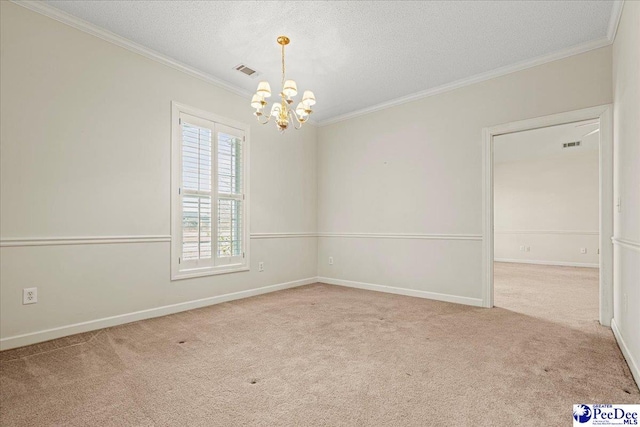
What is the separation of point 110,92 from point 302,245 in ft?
11.0

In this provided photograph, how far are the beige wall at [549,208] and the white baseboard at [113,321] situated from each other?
21.4ft

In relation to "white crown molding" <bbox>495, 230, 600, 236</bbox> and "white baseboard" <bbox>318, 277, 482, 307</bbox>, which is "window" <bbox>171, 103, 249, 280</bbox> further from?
"white crown molding" <bbox>495, 230, 600, 236</bbox>

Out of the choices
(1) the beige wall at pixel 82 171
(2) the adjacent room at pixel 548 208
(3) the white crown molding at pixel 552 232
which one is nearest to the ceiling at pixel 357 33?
(1) the beige wall at pixel 82 171

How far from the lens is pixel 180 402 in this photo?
182cm

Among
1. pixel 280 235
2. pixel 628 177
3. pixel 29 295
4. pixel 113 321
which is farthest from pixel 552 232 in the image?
pixel 29 295

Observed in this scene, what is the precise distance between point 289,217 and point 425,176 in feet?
7.10

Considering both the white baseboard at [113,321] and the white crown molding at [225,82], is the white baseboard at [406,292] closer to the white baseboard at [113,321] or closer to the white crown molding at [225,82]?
the white baseboard at [113,321]

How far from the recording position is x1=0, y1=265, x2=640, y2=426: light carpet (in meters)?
1.71

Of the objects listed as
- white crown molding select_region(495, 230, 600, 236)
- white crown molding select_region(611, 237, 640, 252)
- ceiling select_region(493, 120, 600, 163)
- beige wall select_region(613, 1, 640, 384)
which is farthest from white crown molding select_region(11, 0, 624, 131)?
white crown molding select_region(495, 230, 600, 236)

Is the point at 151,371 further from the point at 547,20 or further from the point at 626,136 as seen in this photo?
the point at 547,20

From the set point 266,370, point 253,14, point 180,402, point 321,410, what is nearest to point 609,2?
point 253,14

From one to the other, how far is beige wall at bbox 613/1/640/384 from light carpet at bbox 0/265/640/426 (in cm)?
32

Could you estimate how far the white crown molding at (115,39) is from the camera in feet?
9.18

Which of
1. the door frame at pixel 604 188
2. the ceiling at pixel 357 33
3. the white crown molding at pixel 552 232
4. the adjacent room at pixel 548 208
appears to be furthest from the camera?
the white crown molding at pixel 552 232
